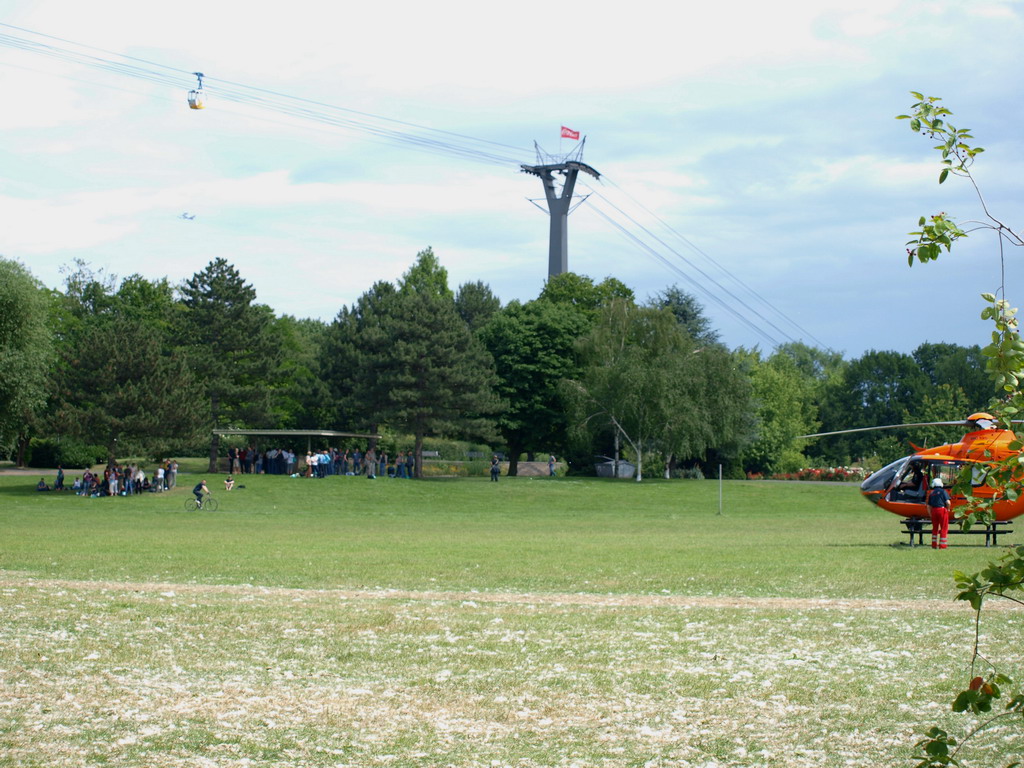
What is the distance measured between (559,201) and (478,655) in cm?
10506

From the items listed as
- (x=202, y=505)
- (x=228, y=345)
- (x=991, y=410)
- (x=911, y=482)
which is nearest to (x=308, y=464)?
(x=228, y=345)

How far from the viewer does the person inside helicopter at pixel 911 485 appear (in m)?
28.6

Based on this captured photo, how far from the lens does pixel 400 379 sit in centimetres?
6319

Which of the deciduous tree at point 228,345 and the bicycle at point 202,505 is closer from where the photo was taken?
the bicycle at point 202,505

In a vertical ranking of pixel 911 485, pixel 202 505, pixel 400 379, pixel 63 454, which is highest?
pixel 400 379

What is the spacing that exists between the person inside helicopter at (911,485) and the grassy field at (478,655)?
603cm

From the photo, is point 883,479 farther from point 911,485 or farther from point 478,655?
point 478,655

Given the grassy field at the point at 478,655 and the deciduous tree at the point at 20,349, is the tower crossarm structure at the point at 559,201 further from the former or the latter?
the grassy field at the point at 478,655

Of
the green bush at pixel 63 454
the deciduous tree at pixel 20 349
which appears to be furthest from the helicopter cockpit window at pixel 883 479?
the green bush at pixel 63 454

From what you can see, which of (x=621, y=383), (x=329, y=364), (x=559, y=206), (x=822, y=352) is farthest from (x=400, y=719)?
(x=822, y=352)

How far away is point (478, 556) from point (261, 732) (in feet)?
44.3

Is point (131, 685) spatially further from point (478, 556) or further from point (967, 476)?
point (478, 556)

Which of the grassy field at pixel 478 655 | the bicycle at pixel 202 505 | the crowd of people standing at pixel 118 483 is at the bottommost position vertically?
the bicycle at pixel 202 505

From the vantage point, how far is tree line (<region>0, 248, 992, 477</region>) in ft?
177
